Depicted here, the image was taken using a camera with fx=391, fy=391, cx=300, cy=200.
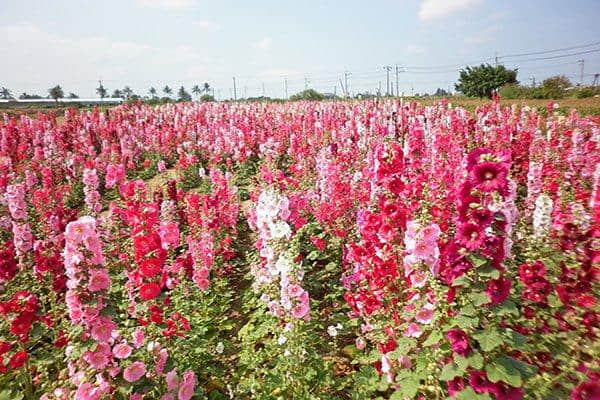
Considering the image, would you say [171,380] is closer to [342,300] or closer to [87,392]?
[87,392]

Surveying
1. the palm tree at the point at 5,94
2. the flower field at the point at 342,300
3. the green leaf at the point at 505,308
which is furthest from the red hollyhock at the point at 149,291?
the palm tree at the point at 5,94

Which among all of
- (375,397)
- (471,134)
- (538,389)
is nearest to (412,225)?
(538,389)

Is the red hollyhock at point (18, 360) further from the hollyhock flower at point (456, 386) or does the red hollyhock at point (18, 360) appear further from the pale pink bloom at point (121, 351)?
the hollyhock flower at point (456, 386)

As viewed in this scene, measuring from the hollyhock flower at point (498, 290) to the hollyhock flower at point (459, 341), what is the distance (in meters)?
0.25

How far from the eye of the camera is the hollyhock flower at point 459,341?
218 cm

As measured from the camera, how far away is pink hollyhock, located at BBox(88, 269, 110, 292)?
2.68 m

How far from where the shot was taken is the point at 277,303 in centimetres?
350

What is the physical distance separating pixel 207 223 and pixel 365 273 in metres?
2.78

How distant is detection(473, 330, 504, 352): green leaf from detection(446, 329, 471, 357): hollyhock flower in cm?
7

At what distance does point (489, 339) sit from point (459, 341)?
0.16m

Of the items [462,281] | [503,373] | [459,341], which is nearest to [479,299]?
[462,281]

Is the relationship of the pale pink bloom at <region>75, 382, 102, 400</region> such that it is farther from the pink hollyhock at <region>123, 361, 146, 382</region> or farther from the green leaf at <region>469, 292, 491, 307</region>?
the green leaf at <region>469, 292, 491, 307</region>

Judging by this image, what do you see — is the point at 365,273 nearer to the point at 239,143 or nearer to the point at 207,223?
the point at 207,223

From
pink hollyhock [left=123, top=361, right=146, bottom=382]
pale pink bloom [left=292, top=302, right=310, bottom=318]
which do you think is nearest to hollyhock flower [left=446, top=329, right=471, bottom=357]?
pale pink bloom [left=292, top=302, right=310, bottom=318]
